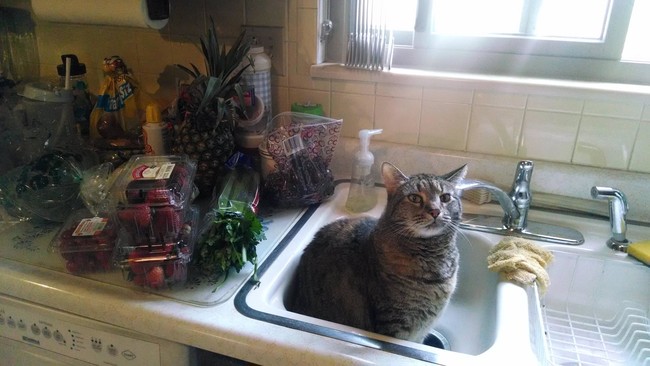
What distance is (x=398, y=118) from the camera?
4.20ft

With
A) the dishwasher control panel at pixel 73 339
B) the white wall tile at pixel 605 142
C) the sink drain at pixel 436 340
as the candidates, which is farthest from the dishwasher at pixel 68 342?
the white wall tile at pixel 605 142

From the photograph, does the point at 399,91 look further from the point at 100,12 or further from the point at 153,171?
the point at 100,12

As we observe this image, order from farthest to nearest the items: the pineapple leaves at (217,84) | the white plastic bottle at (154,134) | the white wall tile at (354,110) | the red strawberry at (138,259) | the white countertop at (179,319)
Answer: the white wall tile at (354,110)
the white plastic bottle at (154,134)
the pineapple leaves at (217,84)
the red strawberry at (138,259)
the white countertop at (179,319)

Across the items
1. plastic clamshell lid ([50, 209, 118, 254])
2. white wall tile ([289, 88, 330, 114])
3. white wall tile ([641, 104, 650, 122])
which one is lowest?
plastic clamshell lid ([50, 209, 118, 254])

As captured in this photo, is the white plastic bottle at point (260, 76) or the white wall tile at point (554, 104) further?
the white plastic bottle at point (260, 76)

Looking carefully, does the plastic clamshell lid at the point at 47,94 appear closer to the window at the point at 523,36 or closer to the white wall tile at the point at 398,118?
the window at the point at 523,36

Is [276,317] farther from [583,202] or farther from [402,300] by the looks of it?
[583,202]

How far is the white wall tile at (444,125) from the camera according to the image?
4.00 ft

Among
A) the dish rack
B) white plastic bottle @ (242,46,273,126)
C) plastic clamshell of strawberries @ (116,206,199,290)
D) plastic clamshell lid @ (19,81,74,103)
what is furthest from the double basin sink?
plastic clamshell lid @ (19,81,74,103)

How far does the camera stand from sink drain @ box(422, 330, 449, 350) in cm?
105

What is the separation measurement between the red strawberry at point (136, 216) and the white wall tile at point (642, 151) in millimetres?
1088

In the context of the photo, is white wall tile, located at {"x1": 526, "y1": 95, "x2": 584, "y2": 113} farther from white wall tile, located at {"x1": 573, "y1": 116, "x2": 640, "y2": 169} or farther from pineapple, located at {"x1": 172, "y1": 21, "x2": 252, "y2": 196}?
pineapple, located at {"x1": 172, "y1": 21, "x2": 252, "y2": 196}

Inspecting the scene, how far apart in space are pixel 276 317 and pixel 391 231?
0.89 feet

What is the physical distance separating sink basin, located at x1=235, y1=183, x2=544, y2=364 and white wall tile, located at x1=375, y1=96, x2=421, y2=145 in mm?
154
